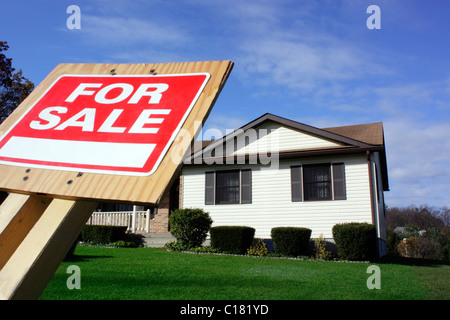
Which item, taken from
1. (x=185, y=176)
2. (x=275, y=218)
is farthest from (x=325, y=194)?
(x=185, y=176)

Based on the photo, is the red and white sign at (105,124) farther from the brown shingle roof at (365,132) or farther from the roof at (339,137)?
the brown shingle roof at (365,132)

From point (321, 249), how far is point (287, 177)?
3.77 meters

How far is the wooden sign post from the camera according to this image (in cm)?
138

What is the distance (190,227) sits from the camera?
1528cm

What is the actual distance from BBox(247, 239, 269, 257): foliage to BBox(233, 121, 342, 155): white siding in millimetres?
4521

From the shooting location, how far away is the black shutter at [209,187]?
17.6 m

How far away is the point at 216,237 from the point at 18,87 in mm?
14672

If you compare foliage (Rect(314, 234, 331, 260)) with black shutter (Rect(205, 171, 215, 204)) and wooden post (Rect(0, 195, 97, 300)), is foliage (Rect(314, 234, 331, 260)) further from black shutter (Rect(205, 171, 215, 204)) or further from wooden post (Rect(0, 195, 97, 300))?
wooden post (Rect(0, 195, 97, 300))

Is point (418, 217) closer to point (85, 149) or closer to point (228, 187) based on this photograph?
point (228, 187)

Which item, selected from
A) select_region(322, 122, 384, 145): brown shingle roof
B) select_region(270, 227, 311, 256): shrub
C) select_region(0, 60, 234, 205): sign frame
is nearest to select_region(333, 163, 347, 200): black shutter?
select_region(322, 122, 384, 145): brown shingle roof

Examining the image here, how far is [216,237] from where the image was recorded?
591 inches

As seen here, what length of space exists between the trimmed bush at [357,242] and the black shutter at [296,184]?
2912mm

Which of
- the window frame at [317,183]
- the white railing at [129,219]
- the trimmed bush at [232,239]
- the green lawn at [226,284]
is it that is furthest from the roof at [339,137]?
the green lawn at [226,284]
